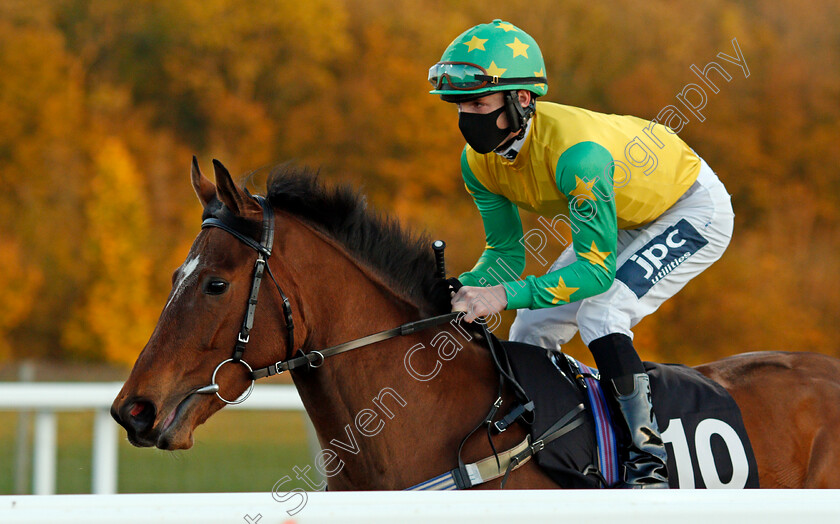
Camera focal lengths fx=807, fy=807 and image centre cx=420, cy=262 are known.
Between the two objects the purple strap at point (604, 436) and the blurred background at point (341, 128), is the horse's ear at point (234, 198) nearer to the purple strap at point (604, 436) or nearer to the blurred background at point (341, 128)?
the purple strap at point (604, 436)

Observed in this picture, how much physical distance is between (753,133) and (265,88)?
32.0 feet

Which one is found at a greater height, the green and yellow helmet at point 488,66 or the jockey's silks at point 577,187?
the green and yellow helmet at point 488,66

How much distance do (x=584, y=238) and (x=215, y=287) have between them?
3.38 ft

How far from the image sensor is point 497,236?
283 cm

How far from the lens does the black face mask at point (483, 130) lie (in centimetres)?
238

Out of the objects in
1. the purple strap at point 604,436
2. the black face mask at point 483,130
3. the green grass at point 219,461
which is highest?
the black face mask at point 483,130

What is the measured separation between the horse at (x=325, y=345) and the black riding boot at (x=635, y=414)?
240mm

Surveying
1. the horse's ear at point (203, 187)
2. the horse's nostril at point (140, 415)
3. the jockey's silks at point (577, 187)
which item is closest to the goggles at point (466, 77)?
the jockey's silks at point (577, 187)

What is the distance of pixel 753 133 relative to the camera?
53.2 feet

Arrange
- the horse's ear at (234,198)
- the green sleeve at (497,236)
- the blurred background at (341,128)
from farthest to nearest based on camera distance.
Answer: the blurred background at (341,128)
the green sleeve at (497,236)
the horse's ear at (234,198)

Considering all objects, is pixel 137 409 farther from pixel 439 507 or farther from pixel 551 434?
pixel 551 434

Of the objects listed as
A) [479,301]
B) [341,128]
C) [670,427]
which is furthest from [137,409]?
[341,128]

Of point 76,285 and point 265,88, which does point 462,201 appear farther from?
point 76,285

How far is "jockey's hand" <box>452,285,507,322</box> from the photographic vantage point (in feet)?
7.44
